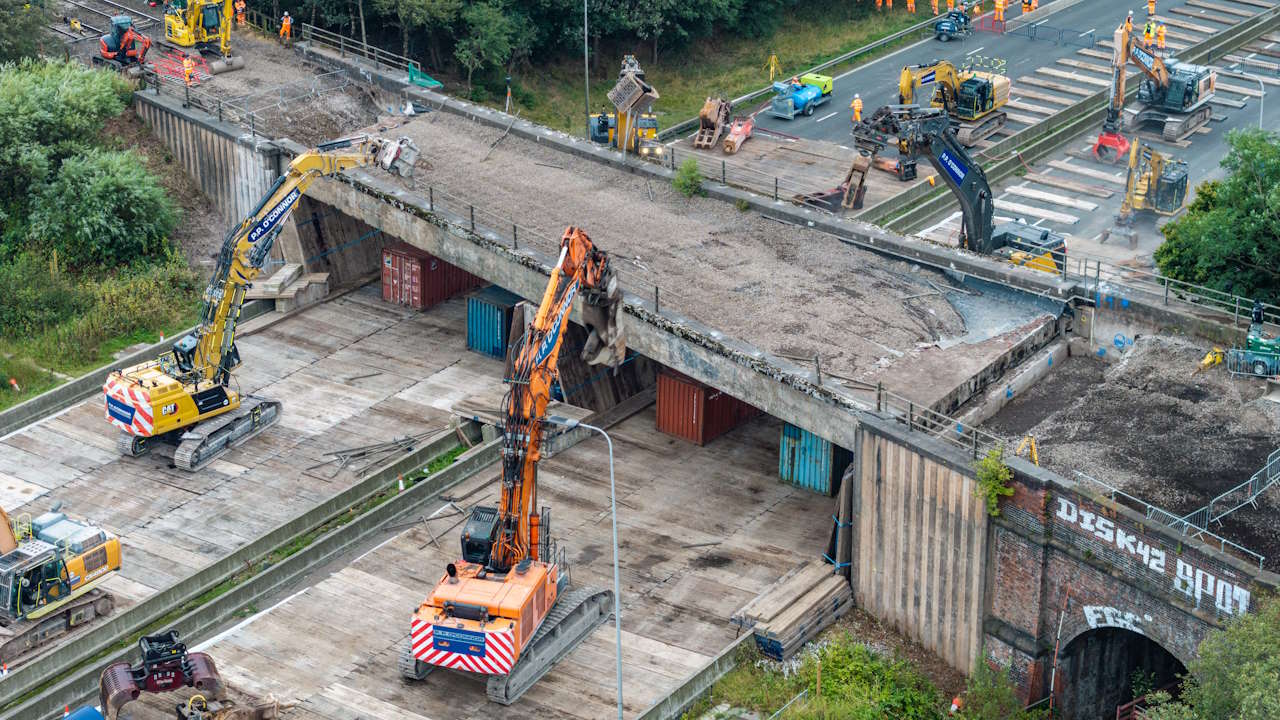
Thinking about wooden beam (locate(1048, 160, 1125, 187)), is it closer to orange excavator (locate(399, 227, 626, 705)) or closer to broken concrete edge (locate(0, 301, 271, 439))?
orange excavator (locate(399, 227, 626, 705))

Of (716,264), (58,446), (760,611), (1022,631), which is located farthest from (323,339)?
(1022,631)

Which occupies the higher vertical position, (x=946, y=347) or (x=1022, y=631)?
(x=946, y=347)

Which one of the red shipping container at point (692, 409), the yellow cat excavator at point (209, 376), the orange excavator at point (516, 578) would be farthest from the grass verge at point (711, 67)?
the orange excavator at point (516, 578)

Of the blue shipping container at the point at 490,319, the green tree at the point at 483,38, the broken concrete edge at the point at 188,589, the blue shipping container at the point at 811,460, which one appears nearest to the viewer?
the broken concrete edge at the point at 188,589

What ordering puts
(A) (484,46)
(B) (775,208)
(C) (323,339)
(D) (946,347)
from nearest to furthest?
(D) (946,347)
(B) (775,208)
(C) (323,339)
(A) (484,46)

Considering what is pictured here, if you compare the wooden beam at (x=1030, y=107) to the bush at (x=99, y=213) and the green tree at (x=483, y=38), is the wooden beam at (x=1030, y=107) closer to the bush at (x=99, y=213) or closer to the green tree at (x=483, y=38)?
the green tree at (x=483, y=38)

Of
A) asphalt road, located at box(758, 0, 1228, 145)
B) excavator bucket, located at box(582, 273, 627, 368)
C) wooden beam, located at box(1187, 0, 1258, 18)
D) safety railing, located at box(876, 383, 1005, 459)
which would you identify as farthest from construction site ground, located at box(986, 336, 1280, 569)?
wooden beam, located at box(1187, 0, 1258, 18)

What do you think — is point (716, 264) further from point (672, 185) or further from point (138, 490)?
point (138, 490)
